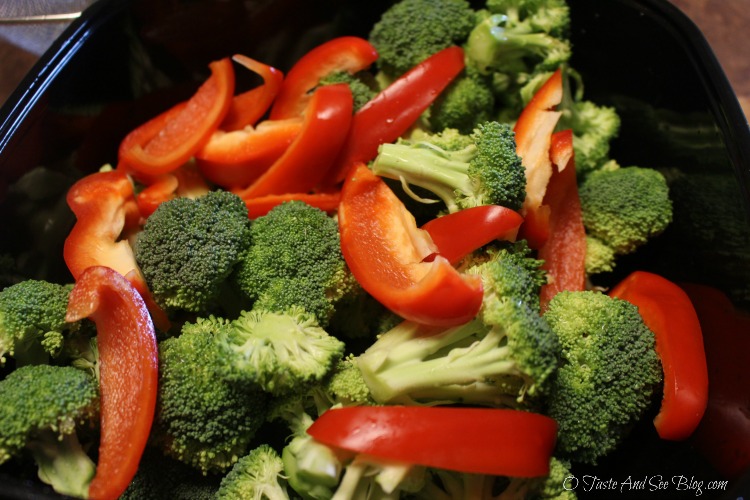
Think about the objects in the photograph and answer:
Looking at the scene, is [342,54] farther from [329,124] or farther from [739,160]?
[739,160]

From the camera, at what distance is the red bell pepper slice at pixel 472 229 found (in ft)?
4.26

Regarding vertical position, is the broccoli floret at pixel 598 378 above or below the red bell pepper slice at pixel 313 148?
below

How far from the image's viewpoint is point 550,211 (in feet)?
5.16

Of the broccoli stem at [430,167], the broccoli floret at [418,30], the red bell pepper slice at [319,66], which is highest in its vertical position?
the broccoli floret at [418,30]

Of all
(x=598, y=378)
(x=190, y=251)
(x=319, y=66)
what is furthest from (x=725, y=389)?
(x=319, y=66)

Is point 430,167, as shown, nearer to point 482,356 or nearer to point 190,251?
point 482,356

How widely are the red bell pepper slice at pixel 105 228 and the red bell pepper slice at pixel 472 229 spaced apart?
2.30 feet

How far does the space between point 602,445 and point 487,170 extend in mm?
662

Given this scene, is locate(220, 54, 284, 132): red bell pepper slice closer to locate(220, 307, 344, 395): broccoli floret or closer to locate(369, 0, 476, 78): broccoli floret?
locate(369, 0, 476, 78): broccoli floret

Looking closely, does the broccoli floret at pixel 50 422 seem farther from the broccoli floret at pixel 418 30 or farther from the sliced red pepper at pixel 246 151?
the broccoli floret at pixel 418 30

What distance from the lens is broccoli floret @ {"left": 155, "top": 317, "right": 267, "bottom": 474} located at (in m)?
1.26

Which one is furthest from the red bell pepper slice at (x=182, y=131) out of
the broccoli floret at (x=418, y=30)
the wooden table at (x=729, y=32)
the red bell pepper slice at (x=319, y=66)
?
the wooden table at (x=729, y=32)

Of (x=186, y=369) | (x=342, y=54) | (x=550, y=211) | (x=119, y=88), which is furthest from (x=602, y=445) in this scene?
(x=119, y=88)

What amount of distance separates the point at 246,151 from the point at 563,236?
0.89 meters
